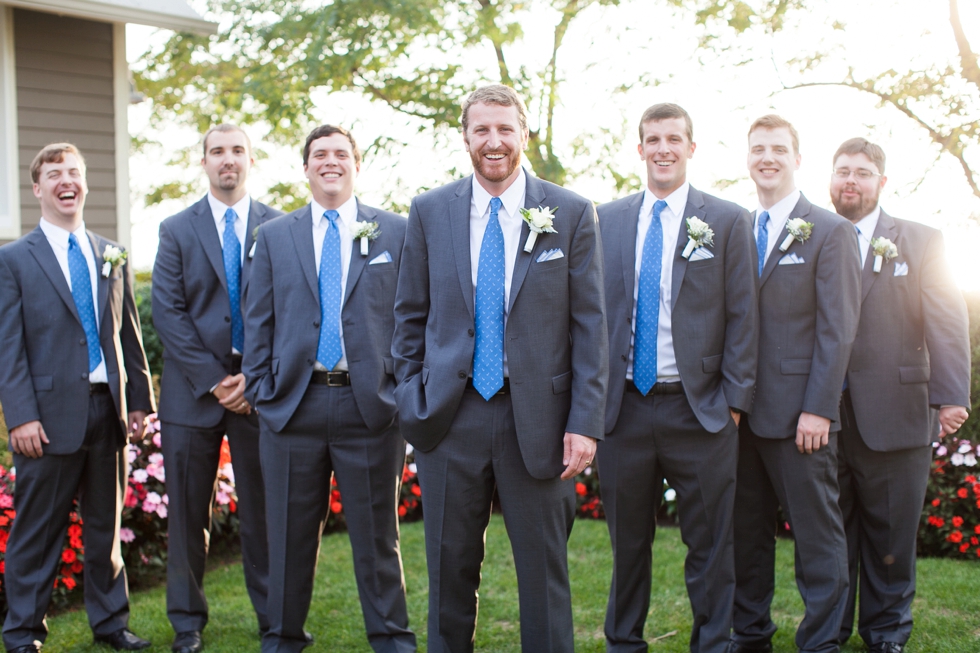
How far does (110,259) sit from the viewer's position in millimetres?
4871

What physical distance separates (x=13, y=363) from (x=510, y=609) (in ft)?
10.0

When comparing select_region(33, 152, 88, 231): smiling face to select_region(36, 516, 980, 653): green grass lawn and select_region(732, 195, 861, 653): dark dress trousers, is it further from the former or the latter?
select_region(732, 195, 861, 653): dark dress trousers

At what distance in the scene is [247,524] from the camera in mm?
4953

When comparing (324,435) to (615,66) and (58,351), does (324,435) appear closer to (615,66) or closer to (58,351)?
(58,351)

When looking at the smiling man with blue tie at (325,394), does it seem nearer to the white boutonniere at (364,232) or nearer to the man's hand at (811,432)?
the white boutonniere at (364,232)

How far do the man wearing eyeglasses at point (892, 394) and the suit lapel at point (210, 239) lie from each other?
330 centimetres

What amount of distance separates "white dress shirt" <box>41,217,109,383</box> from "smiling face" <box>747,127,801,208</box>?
3.49m

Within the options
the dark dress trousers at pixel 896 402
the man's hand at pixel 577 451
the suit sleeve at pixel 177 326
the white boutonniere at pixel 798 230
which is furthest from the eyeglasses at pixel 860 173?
the suit sleeve at pixel 177 326

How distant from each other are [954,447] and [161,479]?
5.55m

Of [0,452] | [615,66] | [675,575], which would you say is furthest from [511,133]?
[615,66]

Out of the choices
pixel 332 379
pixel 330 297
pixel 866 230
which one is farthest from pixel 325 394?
pixel 866 230

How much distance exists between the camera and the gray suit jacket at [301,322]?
428cm

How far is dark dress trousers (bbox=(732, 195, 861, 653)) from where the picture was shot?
13.5ft

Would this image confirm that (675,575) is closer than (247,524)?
No
